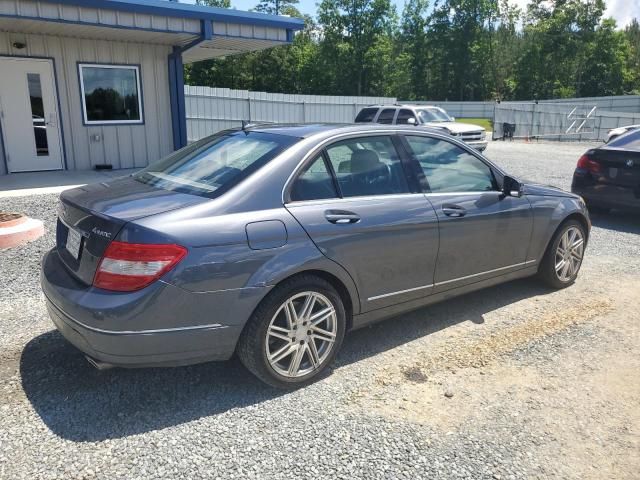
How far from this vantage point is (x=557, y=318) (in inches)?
181

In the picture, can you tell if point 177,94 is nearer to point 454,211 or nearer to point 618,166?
point 618,166

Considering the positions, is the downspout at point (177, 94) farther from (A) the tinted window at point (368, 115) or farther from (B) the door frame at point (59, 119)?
(A) the tinted window at point (368, 115)

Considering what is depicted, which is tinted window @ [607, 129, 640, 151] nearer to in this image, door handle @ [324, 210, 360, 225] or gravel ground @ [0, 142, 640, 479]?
gravel ground @ [0, 142, 640, 479]

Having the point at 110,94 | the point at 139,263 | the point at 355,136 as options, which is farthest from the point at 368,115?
the point at 139,263

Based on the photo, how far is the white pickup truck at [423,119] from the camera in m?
17.7

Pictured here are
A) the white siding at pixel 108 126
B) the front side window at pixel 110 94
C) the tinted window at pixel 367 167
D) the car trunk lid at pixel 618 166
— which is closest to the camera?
the tinted window at pixel 367 167

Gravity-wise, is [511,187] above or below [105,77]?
below

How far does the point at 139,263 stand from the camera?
9.26 ft

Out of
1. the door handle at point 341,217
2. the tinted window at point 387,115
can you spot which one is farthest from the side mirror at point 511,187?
the tinted window at point 387,115

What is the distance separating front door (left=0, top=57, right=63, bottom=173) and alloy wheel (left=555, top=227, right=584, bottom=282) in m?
10.3

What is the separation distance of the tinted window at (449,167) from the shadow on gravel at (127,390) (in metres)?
1.25

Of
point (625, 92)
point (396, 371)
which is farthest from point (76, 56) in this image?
point (625, 92)

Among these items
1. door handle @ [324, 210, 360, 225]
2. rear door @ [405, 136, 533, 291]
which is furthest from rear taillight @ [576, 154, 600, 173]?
door handle @ [324, 210, 360, 225]

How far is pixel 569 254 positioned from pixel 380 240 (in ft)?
8.66
